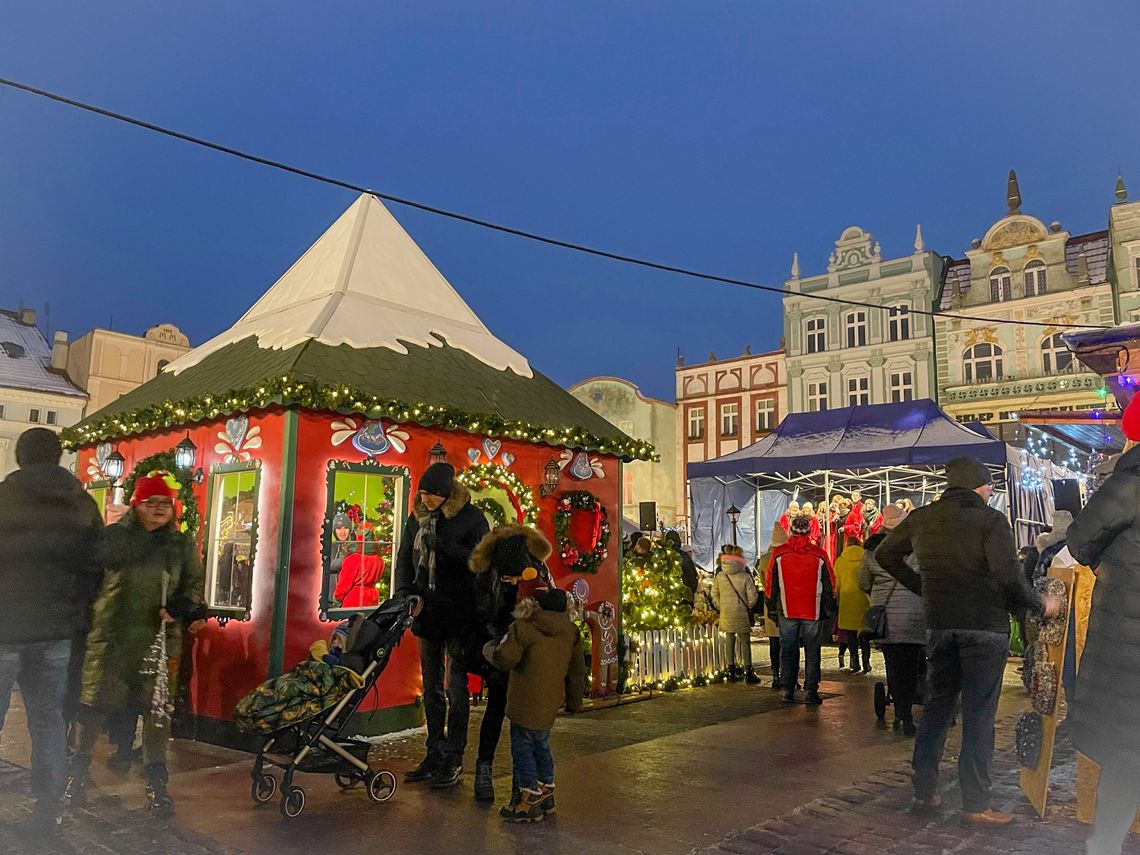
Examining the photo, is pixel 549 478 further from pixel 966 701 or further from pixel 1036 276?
pixel 1036 276

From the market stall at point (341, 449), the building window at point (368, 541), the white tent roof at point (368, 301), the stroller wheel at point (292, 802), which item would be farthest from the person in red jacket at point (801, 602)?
the stroller wheel at point (292, 802)

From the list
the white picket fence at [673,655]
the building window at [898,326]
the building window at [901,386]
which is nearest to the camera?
the white picket fence at [673,655]

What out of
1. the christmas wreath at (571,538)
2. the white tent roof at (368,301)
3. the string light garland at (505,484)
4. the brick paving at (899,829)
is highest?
the white tent roof at (368,301)

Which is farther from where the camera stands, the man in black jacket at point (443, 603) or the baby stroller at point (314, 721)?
the man in black jacket at point (443, 603)

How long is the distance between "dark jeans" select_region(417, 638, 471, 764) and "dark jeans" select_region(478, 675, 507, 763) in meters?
0.21

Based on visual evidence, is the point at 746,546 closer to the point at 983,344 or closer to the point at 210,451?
the point at 210,451

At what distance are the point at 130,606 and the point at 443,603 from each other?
1866mm

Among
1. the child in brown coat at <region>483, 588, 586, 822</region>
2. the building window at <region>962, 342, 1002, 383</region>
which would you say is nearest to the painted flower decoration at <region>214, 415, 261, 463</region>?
the child in brown coat at <region>483, 588, 586, 822</region>

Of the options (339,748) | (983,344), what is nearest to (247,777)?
(339,748)

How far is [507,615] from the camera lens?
16.9ft

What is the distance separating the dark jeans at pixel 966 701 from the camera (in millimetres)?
4637

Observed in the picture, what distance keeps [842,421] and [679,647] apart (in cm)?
791

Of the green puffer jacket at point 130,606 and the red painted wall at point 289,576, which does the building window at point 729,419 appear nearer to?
the red painted wall at point 289,576

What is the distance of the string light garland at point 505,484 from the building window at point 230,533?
6.33 ft
